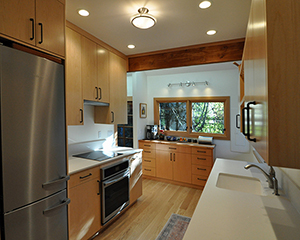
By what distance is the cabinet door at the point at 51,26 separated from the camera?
141cm

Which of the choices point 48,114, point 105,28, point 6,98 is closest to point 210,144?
point 105,28

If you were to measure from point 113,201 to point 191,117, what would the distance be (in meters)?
2.80

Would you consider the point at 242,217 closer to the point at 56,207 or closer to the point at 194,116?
the point at 56,207

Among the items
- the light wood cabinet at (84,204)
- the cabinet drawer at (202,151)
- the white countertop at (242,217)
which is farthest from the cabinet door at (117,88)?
the white countertop at (242,217)

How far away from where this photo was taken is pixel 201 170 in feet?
12.2

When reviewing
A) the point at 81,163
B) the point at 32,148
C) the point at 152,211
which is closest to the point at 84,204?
the point at 81,163

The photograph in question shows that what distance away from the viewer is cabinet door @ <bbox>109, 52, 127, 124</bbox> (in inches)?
112

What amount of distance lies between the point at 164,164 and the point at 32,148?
3115 millimetres

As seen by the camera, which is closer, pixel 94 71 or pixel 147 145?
pixel 94 71

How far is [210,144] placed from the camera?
12.8ft

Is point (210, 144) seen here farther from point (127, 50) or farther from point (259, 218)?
point (259, 218)

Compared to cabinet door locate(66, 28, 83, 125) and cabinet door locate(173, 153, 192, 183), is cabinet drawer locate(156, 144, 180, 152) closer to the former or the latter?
cabinet door locate(173, 153, 192, 183)

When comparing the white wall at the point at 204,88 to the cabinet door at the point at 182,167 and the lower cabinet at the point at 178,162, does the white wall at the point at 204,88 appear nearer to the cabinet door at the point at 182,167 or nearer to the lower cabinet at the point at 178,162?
the lower cabinet at the point at 178,162

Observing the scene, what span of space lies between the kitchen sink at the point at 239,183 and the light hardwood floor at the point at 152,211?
1124mm
